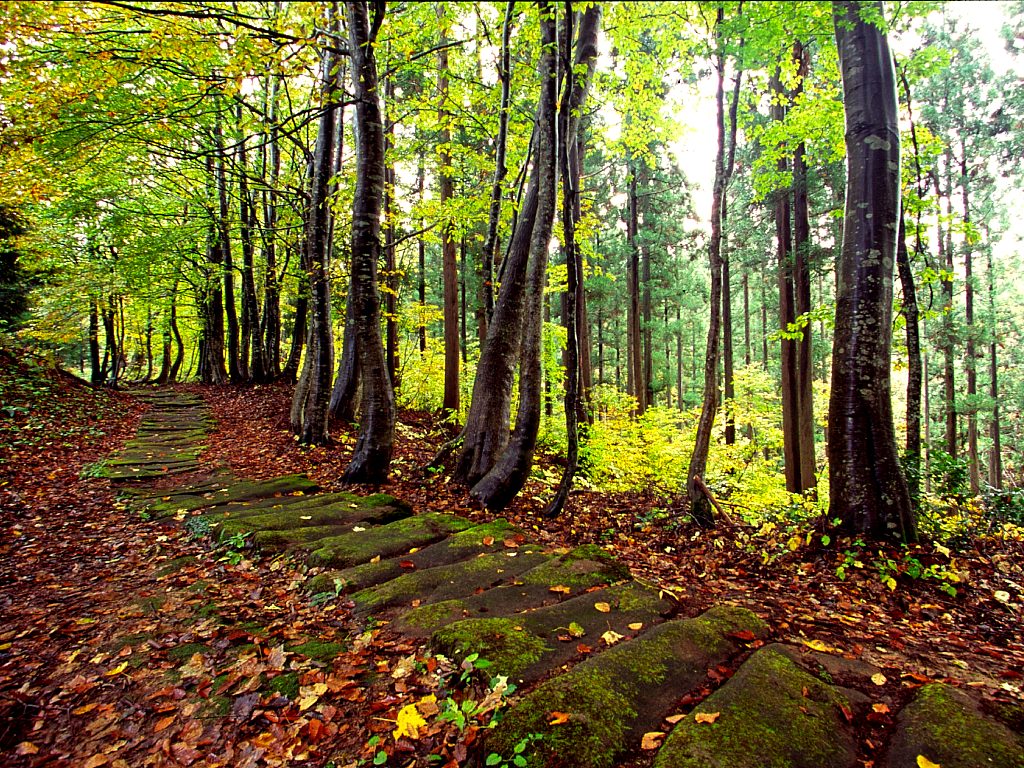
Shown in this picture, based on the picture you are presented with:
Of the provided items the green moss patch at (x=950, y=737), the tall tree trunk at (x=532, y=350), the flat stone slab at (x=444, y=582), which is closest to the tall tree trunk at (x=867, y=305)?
the green moss patch at (x=950, y=737)

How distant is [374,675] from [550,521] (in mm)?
3529

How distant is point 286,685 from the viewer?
2.63 meters

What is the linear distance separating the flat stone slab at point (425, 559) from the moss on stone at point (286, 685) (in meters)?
1.09

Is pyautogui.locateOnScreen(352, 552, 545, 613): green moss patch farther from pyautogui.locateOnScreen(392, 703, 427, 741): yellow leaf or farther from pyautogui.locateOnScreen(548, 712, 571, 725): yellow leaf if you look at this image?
pyautogui.locateOnScreen(548, 712, 571, 725): yellow leaf

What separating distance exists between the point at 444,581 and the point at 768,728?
2.46m

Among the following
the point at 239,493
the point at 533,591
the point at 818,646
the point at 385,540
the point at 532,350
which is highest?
the point at 532,350

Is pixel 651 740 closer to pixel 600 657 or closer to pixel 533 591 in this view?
pixel 600 657

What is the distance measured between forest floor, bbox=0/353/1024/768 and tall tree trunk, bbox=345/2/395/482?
24.3 inches

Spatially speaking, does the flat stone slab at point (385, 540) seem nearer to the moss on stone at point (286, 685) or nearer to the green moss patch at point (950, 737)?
the moss on stone at point (286, 685)

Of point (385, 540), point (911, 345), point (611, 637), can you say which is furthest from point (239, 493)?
point (911, 345)

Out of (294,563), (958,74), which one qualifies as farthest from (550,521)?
(958,74)

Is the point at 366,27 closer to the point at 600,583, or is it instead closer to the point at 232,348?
the point at 600,583

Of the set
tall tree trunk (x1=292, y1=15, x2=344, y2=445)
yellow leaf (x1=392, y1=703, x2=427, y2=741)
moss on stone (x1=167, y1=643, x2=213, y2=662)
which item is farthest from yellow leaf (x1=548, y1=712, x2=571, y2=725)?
tall tree trunk (x1=292, y1=15, x2=344, y2=445)

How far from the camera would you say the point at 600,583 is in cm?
388
